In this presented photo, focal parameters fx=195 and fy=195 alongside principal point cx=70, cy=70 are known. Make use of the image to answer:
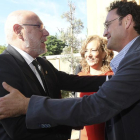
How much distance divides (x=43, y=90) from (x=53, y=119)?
0.54 metres

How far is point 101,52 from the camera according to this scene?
329 centimetres

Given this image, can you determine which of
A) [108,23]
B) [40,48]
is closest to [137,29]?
[108,23]

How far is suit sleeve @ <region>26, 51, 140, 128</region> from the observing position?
3.84 feet

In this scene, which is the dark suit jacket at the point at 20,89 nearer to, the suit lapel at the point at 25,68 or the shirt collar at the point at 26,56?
Answer: the suit lapel at the point at 25,68

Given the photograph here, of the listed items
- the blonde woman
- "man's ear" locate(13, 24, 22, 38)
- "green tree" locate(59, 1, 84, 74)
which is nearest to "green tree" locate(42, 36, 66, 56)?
"green tree" locate(59, 1, 84, 74)

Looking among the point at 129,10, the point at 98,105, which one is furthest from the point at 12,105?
the point at 129,10

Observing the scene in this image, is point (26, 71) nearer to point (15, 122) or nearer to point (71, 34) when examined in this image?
point (15, 122)

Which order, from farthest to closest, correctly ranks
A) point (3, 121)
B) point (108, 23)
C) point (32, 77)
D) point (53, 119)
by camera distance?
point (108, 23) < point (32, 77) < point (3, 121) < point (53, 119)

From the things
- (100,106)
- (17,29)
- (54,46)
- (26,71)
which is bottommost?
(54,46)

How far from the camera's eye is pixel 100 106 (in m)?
1.17

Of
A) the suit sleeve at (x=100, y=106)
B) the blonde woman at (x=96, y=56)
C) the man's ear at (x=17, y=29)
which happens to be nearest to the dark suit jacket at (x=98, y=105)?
the suit sleeve at (x=100, y=106)

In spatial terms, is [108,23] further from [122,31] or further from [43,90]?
[43,90]

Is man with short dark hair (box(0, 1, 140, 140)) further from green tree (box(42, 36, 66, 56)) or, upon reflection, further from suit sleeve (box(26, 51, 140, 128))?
green tree (box(42, 36, 66, 56))

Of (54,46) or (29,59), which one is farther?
(54,46)
